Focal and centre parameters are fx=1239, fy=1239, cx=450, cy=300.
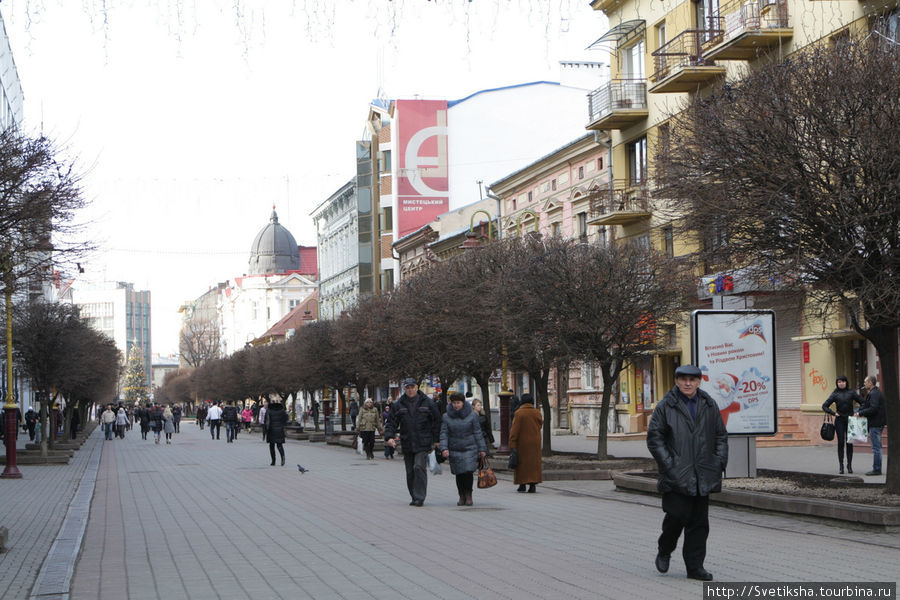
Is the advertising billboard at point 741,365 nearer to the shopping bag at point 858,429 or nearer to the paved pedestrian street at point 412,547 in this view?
the paved pedestrian street at point 412,547

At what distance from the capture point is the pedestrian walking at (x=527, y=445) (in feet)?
61.2

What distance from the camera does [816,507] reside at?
13109 millimetres

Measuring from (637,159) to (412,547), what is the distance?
28.7 meters

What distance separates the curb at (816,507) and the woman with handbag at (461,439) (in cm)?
309

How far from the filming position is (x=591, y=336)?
22.9m

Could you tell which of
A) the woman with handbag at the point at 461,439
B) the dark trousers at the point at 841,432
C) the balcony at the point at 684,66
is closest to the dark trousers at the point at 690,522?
the woman with handbag at the point at 461,439

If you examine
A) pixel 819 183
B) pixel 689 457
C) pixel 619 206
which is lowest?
pixel 689 457

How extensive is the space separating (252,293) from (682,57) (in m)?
117

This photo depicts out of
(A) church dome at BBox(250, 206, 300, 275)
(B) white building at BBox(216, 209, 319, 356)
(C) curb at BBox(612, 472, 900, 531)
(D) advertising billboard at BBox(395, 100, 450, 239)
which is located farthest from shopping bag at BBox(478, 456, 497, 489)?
(A) church dome at BBox(250, 206, 300, 275)

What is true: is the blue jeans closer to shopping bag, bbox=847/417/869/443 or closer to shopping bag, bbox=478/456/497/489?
shopping bag, bbox=847/417/869/443

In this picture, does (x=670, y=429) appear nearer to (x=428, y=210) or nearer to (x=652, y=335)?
(x=652, y=335)

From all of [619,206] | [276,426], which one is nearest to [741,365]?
[276,426]

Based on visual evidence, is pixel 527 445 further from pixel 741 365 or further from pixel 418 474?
pixel 741 365

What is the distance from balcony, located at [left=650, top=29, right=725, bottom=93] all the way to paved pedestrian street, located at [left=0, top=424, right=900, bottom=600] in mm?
14988
